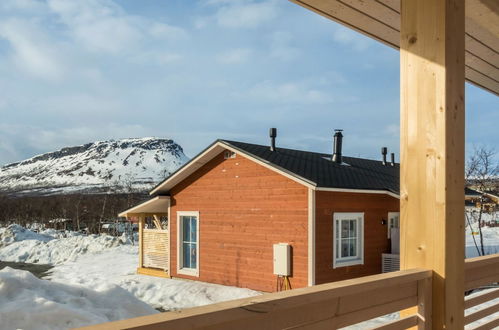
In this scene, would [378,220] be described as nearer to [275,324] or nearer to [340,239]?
[340,239]

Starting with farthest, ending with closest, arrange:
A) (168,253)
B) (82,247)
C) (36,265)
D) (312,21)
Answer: (82,247) < (36,265) < (168,253) < (312,21)

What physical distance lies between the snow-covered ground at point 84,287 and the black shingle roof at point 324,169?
2946 mm

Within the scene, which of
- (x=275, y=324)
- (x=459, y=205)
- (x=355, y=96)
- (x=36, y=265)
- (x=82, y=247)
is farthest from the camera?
(x=355, y=96)

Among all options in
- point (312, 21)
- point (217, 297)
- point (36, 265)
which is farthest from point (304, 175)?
point (36, 265)

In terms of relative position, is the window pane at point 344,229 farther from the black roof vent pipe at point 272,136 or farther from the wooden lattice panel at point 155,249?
the wooden lattice panel at point 155,249

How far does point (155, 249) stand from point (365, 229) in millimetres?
6159

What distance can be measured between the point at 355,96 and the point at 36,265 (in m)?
17.3

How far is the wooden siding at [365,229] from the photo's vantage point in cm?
942

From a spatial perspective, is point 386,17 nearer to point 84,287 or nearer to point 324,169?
point 84,287

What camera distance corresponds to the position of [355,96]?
24031 millimetres

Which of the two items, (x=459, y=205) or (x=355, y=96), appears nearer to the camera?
(x=459, y=205)

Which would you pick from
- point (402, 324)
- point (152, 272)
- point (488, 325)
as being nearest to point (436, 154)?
point (402, 324)

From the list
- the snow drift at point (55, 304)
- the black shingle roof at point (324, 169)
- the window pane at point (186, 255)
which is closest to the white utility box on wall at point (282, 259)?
the black shingle roof at point (324, 169)

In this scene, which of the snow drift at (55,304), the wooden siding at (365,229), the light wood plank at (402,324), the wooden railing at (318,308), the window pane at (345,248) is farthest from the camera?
the window pane at (345,248)
